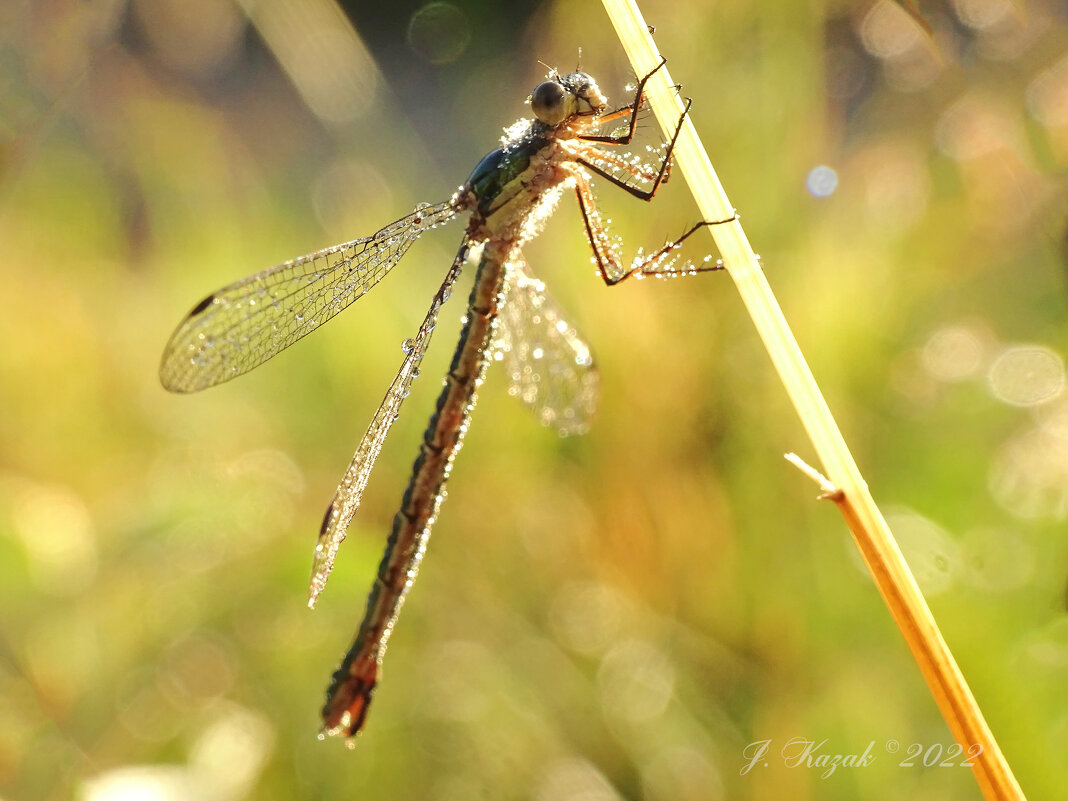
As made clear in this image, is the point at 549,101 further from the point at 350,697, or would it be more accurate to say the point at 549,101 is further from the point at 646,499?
the point at 350,697

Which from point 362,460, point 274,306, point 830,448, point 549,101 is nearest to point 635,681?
point 362,460

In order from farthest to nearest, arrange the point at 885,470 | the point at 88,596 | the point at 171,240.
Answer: the point at 171,240 → the point at 88,596 → the point at 885,470

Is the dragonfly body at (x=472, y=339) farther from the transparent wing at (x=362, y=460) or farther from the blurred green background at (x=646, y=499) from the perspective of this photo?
the blurred green background at (x=646, y=499)

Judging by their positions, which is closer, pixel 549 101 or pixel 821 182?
pixel 549 101

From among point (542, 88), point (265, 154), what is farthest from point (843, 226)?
point (265, 154)

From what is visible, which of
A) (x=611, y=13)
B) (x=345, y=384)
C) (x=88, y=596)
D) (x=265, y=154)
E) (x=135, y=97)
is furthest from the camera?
(x=265, y=154)

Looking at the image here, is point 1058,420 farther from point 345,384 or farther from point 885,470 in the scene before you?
point 345,384

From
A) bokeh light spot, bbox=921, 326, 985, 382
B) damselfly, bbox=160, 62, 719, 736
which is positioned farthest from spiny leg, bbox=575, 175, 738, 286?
bokeh light spot, bbox=921, 326, 985, 382
